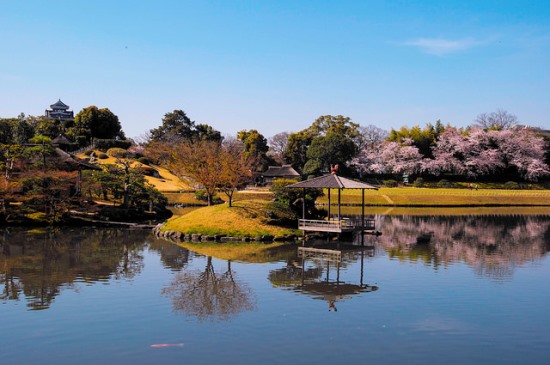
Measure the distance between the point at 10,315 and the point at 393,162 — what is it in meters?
77.8

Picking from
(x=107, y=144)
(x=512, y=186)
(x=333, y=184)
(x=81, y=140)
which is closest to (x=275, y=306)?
(x=333, y=184)

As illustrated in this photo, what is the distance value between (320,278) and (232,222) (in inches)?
533

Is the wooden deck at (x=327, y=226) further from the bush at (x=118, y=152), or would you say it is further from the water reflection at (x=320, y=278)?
the bush at (x=118, y=152)

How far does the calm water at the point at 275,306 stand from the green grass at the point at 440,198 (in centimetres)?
3464

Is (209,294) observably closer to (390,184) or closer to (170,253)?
(170,253)

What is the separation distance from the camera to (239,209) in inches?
1412

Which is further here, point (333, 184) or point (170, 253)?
point (333, 184)

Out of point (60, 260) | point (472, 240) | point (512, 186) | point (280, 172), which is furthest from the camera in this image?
point (280, 172)

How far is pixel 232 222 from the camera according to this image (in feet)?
112

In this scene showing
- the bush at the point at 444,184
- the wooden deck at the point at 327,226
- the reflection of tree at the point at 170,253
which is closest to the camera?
the reflection of tree at the point at 170,253

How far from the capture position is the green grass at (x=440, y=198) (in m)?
64.1

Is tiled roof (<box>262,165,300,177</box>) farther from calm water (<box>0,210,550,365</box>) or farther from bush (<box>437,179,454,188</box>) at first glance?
calm water (<box>0,210,550,365</box>)

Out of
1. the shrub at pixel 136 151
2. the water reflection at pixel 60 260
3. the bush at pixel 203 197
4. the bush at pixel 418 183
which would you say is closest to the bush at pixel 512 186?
the bush at pixel 418 183

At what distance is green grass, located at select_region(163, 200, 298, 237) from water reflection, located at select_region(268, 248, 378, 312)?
6.01 m
